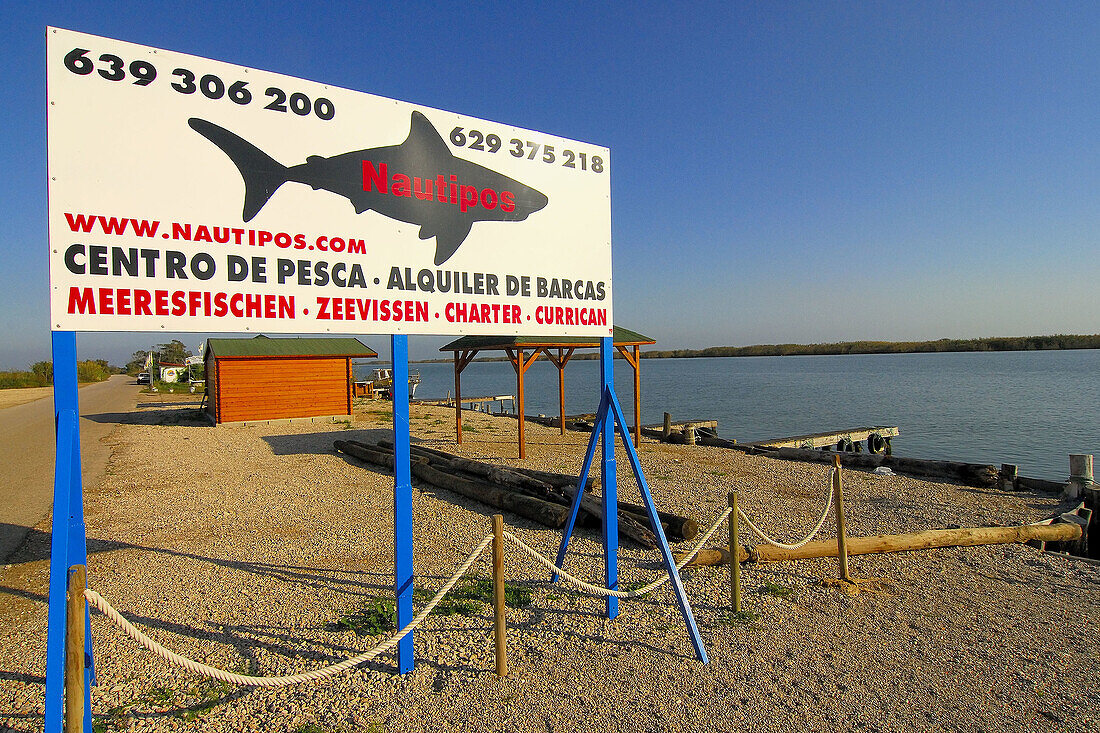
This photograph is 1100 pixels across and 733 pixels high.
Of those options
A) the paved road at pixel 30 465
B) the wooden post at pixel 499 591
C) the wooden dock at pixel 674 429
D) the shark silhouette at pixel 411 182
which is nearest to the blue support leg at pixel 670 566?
the wooden post at pixel 499 591

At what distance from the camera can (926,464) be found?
43.4 feet

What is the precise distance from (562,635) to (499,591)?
1308 mm

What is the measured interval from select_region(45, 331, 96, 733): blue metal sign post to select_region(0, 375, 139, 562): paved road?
20.5 ft

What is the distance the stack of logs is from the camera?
26.0ft

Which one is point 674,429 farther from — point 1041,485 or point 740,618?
point 740,618

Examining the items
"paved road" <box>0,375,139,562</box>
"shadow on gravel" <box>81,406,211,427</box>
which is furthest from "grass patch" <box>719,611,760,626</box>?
"shadow on gravel" <box>81,406,211,427</box>

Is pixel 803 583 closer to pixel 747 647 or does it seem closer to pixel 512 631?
pixel 747 647

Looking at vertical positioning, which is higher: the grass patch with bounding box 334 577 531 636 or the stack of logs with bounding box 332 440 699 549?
the stack of logs with bounding box 332 440 699 549

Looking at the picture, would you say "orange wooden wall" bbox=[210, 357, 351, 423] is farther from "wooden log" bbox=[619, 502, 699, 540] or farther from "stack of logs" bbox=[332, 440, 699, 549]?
"wooden log" bbox=[619, 502, 699, 540]

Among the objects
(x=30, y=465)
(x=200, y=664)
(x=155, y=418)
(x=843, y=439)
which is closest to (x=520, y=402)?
(x=200, y=664)

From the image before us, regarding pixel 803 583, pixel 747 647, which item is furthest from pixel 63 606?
pixel 803 583

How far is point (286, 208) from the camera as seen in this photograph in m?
4.20

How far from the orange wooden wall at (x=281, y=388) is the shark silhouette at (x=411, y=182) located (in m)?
22.0

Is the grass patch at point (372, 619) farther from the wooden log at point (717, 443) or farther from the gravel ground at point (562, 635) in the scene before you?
the wooden log at point (717, 443)
